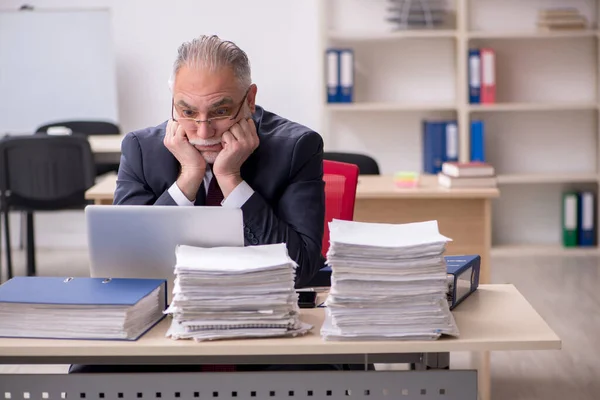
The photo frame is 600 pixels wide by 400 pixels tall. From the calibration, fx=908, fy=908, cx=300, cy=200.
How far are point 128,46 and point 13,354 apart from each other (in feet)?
15.8

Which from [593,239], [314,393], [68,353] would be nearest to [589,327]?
[593,239]

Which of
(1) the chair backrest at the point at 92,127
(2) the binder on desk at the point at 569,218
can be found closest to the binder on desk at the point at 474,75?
(2) the binder on desk at the point at 569,218

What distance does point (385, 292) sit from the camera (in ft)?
5.29

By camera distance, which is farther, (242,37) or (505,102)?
(242,37)

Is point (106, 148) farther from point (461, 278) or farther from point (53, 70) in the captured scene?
point (461, 278)

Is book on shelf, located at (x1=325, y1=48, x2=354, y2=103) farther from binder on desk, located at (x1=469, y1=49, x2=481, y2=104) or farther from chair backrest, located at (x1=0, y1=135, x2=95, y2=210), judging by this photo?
chair backrest, located at (x1=0, y1=135, x2=95, y2=210)

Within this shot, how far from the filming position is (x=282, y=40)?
6176 millimetres

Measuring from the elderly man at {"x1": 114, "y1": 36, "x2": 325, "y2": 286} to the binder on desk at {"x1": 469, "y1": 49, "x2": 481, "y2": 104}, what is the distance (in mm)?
3649

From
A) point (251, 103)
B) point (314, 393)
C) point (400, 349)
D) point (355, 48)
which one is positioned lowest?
point (314, 393)

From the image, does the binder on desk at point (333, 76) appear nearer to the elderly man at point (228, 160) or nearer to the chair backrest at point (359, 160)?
the chair backrest at point (359, 160)

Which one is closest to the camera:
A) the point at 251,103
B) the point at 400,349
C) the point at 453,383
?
the point at 400,349

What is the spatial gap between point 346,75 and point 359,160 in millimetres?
2252

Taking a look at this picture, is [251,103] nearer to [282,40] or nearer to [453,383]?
[453,383]

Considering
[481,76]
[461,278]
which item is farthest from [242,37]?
[461,278]
